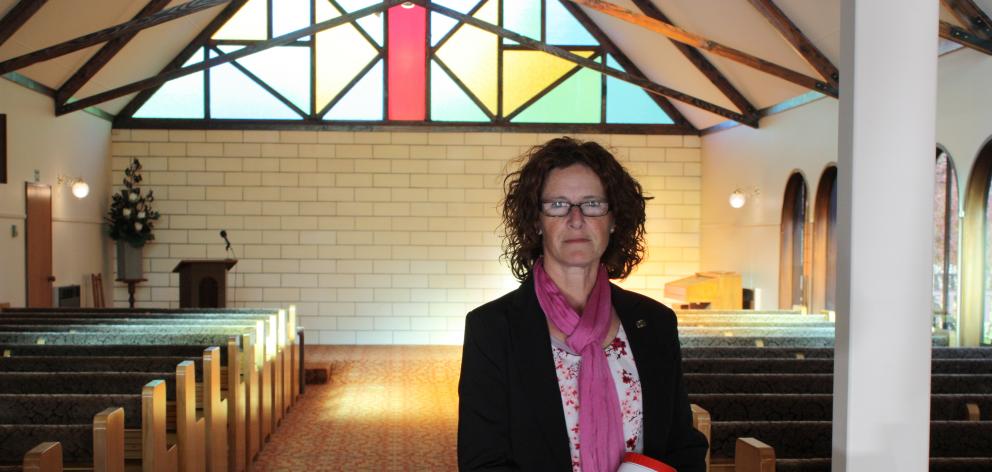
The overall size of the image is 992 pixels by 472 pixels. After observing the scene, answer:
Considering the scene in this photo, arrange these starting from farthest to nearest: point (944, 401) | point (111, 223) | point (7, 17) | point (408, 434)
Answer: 1. point (111, 223)
2. point (7, 17)
3. point (408, 434)
4. point (944, 401)

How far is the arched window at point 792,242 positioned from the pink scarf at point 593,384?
7617mm

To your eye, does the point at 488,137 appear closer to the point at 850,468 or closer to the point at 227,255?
the point at 227,255

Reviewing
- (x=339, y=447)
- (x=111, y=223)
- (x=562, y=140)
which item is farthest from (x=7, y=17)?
(x=562, y=140)

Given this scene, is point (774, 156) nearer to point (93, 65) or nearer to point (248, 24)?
point (248, 24)

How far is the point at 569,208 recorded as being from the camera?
1743mm

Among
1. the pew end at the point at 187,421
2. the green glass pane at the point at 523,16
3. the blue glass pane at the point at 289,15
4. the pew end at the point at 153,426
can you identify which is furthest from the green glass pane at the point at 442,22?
the pew end at the point at 153,426

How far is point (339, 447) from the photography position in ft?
19.2

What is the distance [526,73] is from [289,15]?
312 centimetres

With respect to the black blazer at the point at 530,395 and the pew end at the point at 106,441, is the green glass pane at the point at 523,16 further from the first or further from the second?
the black blazer at the point at 530,395

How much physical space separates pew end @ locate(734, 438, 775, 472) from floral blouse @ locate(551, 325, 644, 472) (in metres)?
0.80

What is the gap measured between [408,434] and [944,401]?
3819mm

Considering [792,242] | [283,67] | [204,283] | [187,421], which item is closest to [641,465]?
[187,421]

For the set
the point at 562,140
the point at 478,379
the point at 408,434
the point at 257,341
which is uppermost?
the point at 562,140

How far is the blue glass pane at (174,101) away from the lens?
437 inches
